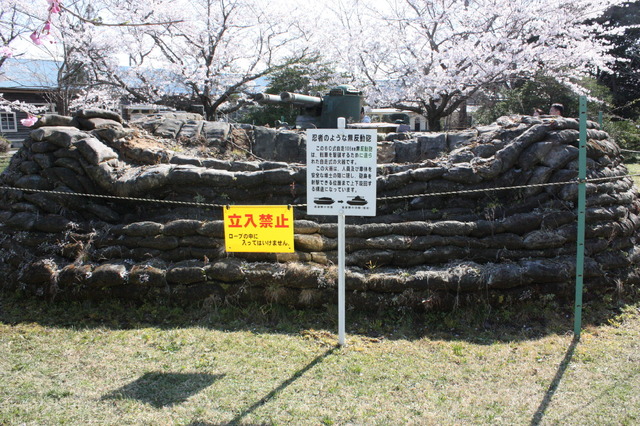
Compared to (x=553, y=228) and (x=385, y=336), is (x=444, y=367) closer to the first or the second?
(x=385, y=336)

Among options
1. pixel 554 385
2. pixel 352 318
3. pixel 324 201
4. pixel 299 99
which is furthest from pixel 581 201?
pixel 299 99

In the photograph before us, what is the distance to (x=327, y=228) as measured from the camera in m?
6.20

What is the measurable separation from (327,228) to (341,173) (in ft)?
4.79

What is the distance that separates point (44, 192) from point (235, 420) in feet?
14.5

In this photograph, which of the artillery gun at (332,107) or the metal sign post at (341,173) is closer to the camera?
the metal sign post at (341,173)

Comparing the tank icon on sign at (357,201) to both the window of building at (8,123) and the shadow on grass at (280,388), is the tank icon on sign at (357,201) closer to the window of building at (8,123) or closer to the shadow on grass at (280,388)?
the shadow on grass at (280,388)

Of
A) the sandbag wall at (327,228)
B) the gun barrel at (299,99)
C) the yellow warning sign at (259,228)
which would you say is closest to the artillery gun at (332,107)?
the gun barrel at (299,99)

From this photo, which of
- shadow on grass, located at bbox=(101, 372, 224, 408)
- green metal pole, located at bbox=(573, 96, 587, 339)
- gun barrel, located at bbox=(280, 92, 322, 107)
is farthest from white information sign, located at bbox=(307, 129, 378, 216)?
gun barrel, located at bbox=(280, 92, 322, 107)

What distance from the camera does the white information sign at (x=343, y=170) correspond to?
189 inches

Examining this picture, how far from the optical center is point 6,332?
5285 millimetres

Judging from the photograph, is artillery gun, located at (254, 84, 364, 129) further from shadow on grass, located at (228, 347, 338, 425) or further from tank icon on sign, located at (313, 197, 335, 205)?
shadow on grass, located at (228, 347, 338, 425)

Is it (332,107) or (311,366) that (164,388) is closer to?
(311,366)

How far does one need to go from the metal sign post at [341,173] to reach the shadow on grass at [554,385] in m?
1.76

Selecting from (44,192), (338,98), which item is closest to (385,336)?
(44,192)
